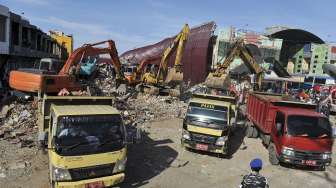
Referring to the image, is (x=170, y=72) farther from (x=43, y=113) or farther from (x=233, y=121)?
(x=43, y=113)

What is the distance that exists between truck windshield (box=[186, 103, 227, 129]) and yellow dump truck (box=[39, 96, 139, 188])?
17.8ft

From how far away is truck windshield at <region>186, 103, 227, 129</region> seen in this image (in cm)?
1497

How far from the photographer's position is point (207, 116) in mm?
15281

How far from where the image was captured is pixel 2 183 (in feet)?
35.1

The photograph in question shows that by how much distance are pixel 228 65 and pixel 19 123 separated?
17.2 meters

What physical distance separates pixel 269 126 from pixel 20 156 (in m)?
10.1

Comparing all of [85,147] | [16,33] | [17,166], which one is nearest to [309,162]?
[85,147]

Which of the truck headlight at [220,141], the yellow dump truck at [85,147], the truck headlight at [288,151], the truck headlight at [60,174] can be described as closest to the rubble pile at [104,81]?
the truck headlight at [220,141]

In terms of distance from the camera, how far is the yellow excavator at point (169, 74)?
29.1m

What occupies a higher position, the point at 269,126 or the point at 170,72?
the point at 170,72

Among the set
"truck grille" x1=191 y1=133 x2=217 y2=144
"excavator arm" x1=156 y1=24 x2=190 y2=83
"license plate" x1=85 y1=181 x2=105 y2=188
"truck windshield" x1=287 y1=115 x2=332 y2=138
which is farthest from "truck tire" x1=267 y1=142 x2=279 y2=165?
"excavator arm" x1=156 y1=24 x2=190 y2=83

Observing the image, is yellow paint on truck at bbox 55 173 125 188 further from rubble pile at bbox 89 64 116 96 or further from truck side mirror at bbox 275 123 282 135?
rubble pile at bbox 89 64 116 96

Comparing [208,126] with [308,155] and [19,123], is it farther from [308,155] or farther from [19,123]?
[19,123]

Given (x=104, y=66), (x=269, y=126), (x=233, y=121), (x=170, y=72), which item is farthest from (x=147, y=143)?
(x=104, y=66)
